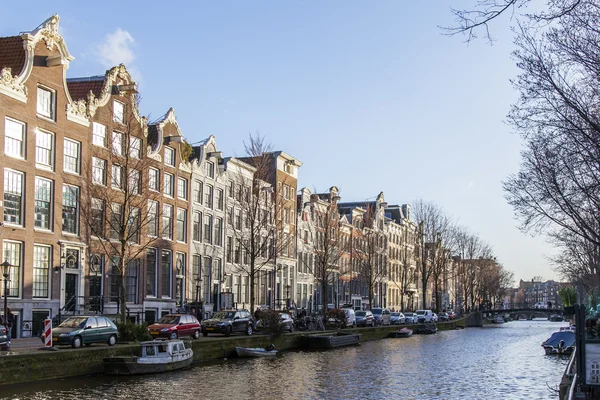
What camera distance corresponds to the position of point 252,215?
195ft

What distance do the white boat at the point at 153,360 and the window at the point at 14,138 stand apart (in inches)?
612

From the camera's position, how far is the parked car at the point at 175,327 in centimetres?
4209

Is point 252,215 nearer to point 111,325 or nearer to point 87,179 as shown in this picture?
point 87,179

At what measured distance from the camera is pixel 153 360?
3488 cm

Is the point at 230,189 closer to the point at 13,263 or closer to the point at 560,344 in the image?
the point at 13,263

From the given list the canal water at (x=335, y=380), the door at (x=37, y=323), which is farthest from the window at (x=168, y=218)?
the canal water at (x=335, y=380)

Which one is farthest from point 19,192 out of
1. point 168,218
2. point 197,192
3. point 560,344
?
point 560,344

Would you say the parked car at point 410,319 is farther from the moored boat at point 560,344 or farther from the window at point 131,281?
the window at point 131,281

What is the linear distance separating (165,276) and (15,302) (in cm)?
1794

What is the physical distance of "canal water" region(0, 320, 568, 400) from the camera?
94.7ft

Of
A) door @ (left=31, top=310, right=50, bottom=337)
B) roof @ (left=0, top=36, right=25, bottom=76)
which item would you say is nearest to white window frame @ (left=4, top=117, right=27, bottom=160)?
roof @ (left=0, top=36, right=25, bottom=76)

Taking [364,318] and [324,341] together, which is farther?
[364,318]

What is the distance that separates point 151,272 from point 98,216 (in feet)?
36.3

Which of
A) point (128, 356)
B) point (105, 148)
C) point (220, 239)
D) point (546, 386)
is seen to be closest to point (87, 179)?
point (105, 148)
